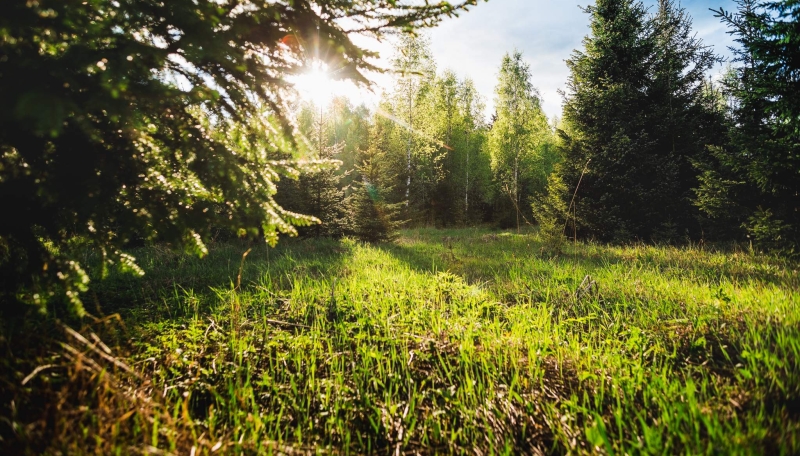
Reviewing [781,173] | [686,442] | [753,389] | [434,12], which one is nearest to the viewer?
[686,442]

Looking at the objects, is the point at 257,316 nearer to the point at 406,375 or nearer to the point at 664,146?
the point at 406,375

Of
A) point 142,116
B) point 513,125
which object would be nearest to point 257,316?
point 142,116

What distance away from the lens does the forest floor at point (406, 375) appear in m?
1.70

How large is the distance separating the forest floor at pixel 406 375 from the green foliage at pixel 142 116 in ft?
1.95

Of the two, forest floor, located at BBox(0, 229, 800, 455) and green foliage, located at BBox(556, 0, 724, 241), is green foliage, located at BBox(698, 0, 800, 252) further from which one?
forest floor, located at BBox(0, 229, 800, 455)

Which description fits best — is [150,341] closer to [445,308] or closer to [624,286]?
[445,308]

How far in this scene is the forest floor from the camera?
1.70 meters

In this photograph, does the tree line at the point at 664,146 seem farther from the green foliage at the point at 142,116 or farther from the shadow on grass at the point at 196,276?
the shadow on grass at the point at 196,276

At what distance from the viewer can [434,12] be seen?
2.69 m

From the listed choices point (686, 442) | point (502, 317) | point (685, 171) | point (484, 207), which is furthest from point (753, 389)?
point (484, 207)

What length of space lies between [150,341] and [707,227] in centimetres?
1398

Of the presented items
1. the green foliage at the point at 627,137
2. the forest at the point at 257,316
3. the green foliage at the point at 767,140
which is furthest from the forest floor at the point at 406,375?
the green foliage at the point at 627,137

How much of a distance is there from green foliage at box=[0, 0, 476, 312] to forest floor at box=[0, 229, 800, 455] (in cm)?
60

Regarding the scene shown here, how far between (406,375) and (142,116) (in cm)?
276
